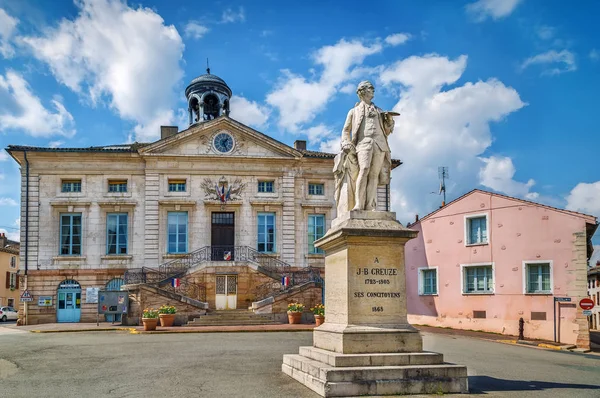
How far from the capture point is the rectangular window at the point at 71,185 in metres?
32.4

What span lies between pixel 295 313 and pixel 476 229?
9326 mm

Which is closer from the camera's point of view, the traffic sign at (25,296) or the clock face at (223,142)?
the traffic sign at (25,296)

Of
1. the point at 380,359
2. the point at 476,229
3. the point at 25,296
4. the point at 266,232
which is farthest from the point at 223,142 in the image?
the point at 380,359

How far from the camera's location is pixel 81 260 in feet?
105

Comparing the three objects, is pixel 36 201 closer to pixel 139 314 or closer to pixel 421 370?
pixel 139 314

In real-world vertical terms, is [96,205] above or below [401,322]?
above

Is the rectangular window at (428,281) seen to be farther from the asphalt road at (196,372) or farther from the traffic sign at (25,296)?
the traffic sign at (25,296)

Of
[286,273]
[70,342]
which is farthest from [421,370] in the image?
[286,273]

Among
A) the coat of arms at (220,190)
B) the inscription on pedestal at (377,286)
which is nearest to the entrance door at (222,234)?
the coat of arms at (220,190)

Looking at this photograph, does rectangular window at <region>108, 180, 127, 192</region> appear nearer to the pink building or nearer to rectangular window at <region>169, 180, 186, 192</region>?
rectangular window at <region>169, 180, 186, 192</region>

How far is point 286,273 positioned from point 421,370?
77.9 ft

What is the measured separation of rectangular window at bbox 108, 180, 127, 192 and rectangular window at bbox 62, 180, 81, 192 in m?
1.65

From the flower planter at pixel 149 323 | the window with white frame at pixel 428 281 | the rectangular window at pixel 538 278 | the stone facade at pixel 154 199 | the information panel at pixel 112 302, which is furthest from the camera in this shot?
the stone facade at pixel 154 199

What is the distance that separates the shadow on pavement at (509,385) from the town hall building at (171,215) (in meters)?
21.1
